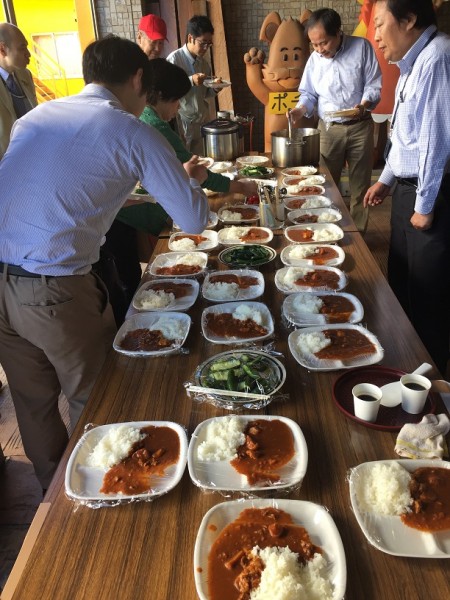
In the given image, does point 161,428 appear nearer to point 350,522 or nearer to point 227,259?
point 350,522

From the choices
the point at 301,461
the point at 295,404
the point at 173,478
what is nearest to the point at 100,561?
the point at 173,478

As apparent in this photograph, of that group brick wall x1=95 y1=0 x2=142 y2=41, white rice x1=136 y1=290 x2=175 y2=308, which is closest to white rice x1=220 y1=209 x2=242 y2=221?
white rice x1=136 y1=290 x2=175 y2=308

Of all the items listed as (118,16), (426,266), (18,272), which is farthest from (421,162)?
(118,16)

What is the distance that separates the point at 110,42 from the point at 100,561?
1.68 m

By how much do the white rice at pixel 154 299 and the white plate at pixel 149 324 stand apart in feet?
0.19

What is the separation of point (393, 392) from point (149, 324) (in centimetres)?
97

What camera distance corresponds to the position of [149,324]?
1.88 m

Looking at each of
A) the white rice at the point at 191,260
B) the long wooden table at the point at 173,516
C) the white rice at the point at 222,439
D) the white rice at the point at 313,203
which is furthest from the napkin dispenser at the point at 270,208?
the white rice at the point at 222,439

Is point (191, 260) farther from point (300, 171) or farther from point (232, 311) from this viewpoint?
point (300, 171)

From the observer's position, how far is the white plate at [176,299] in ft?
6.48

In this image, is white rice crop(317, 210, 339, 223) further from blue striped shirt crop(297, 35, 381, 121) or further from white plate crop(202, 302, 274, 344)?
blue striped shirt crop(297, 35, 381, 121)

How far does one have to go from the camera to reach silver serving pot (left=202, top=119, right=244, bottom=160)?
399 centimetres

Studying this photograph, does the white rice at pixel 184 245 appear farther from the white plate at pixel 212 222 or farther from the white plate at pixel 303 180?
the white plate at pixel 303 180

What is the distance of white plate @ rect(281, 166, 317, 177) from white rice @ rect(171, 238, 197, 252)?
1378 mm
